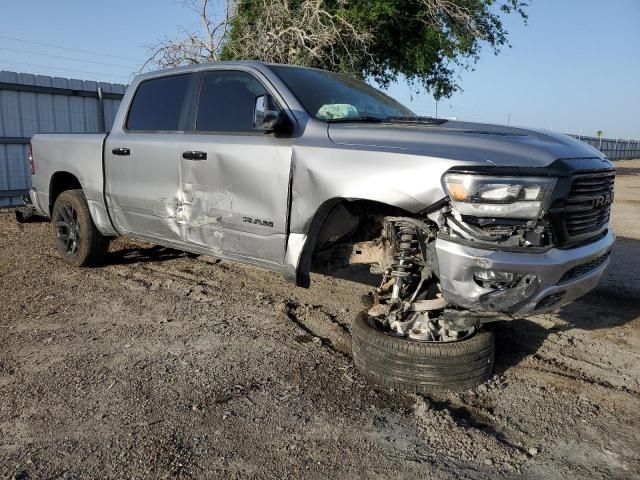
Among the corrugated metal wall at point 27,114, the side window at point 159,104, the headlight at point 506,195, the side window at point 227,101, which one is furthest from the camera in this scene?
the corrugated metal wall at point 27,114

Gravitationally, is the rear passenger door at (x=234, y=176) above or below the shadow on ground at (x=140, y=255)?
above

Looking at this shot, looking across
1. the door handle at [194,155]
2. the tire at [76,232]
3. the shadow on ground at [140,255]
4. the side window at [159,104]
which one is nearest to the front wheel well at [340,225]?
the door handle at [194,155]

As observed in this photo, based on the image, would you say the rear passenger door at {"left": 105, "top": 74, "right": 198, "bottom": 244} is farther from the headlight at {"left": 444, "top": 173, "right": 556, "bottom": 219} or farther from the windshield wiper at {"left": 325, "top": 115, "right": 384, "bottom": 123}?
the headlight at {"left": 444, "top": 173, "right": 556, "bottom": 219}

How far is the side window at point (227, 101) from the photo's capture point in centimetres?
427

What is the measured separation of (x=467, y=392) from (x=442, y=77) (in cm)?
1553

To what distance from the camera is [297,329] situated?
4.43 m

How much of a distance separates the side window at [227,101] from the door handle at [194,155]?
23cm

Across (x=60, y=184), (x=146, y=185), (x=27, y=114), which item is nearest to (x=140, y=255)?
(x=60, y=184)

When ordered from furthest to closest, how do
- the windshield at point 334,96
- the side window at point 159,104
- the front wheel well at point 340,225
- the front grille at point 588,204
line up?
the side window at point 159,104
the windshield at point 334,96
the front wheel well at point 340,225
the front grille at point 588,204

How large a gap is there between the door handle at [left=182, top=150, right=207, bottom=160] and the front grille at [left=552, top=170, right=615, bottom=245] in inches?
101

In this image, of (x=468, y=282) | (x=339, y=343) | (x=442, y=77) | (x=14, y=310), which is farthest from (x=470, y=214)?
(x=442, y=77)

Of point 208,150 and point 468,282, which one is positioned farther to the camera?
point 208,150

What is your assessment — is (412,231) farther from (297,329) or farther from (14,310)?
(14,310)

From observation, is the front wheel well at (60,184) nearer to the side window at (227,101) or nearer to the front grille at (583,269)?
the side window at (227,101)
